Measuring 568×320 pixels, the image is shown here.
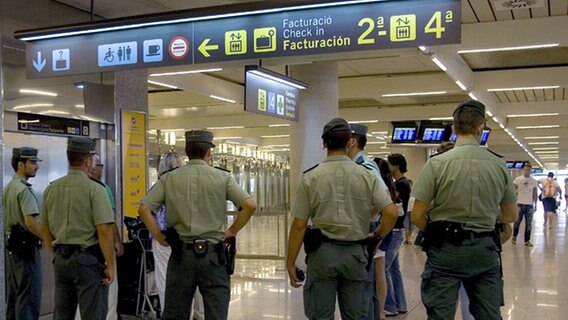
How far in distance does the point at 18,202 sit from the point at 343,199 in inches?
110

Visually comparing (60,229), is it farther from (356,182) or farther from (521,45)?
(521,45)

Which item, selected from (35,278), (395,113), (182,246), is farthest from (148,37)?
(395,113)

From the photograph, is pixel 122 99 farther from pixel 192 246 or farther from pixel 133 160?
pixel 192 246

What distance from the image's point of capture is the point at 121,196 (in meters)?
6.57

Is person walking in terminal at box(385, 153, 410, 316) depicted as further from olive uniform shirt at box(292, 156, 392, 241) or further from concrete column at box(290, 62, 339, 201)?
concrete column at box(290, 62, 339, 201)

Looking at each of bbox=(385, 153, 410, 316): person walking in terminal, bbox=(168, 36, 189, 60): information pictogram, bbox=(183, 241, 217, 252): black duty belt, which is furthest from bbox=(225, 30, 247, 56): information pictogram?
bbox=(385, 153, 410, 316): person walking in terminal

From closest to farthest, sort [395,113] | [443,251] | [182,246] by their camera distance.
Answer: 1. [443,251]
2. [182,246]
3. [395,113]

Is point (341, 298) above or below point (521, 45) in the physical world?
below

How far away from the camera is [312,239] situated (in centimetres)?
348

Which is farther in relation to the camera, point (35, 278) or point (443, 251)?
point (35, 278)

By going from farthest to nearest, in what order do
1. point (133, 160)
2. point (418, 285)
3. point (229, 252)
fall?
1. point (418, 285)
2. point (133, 160)
3. point (229, 252)

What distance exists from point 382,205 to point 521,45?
5270 millimetres

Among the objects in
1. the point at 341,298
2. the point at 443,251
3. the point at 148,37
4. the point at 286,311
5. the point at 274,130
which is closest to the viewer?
the point at 443,251

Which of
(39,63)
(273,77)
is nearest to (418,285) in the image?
(273,77)
